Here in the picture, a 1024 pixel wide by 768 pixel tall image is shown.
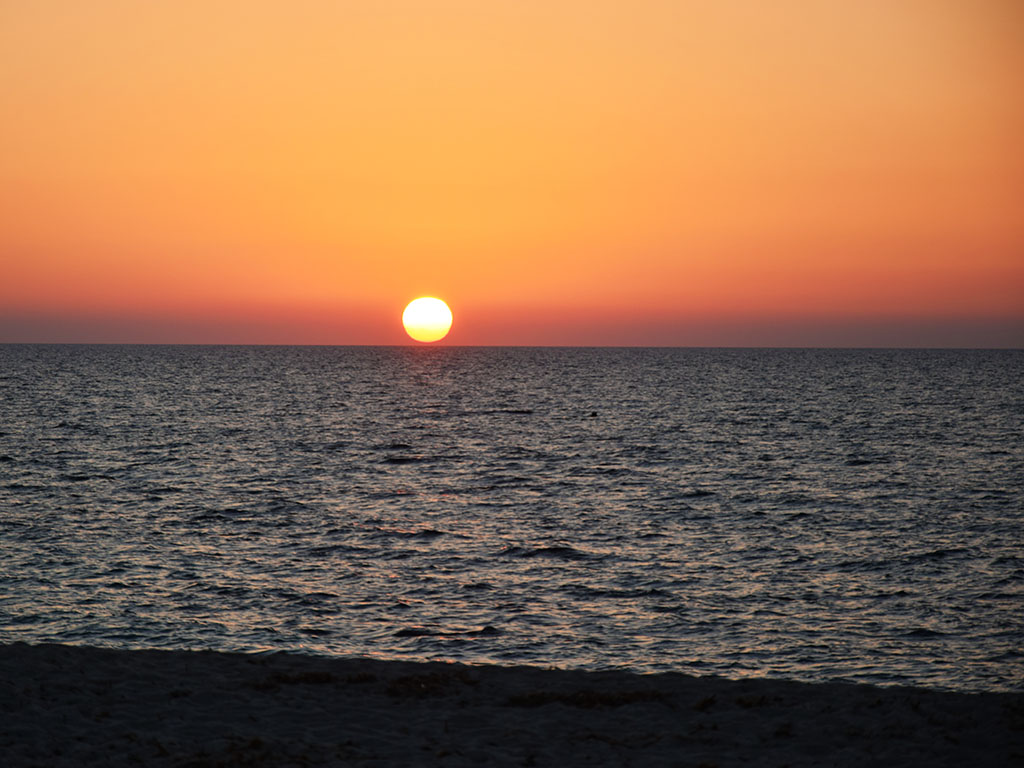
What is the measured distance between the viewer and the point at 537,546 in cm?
3481

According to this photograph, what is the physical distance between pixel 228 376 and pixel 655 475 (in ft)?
485

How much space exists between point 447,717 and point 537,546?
Answer: 17.9 meters

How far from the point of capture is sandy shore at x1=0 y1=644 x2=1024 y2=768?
597 inches

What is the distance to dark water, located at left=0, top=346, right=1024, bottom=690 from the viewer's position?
2367cm

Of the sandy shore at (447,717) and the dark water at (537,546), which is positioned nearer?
the sandy shore at (447,717)

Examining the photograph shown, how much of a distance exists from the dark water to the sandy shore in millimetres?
3052

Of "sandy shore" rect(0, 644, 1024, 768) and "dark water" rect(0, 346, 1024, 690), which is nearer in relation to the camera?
"sandy shore" rect(0, 644, 1024, 768)

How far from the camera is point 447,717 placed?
17000 millimetres

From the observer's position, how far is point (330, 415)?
99.7 m

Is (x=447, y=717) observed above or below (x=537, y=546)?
above

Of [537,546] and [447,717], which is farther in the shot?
[537,546]

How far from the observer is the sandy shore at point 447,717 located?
15.2 meters

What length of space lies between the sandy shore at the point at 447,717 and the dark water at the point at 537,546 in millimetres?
3052

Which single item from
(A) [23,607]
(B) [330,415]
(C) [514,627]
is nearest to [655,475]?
(C) [514,627]
